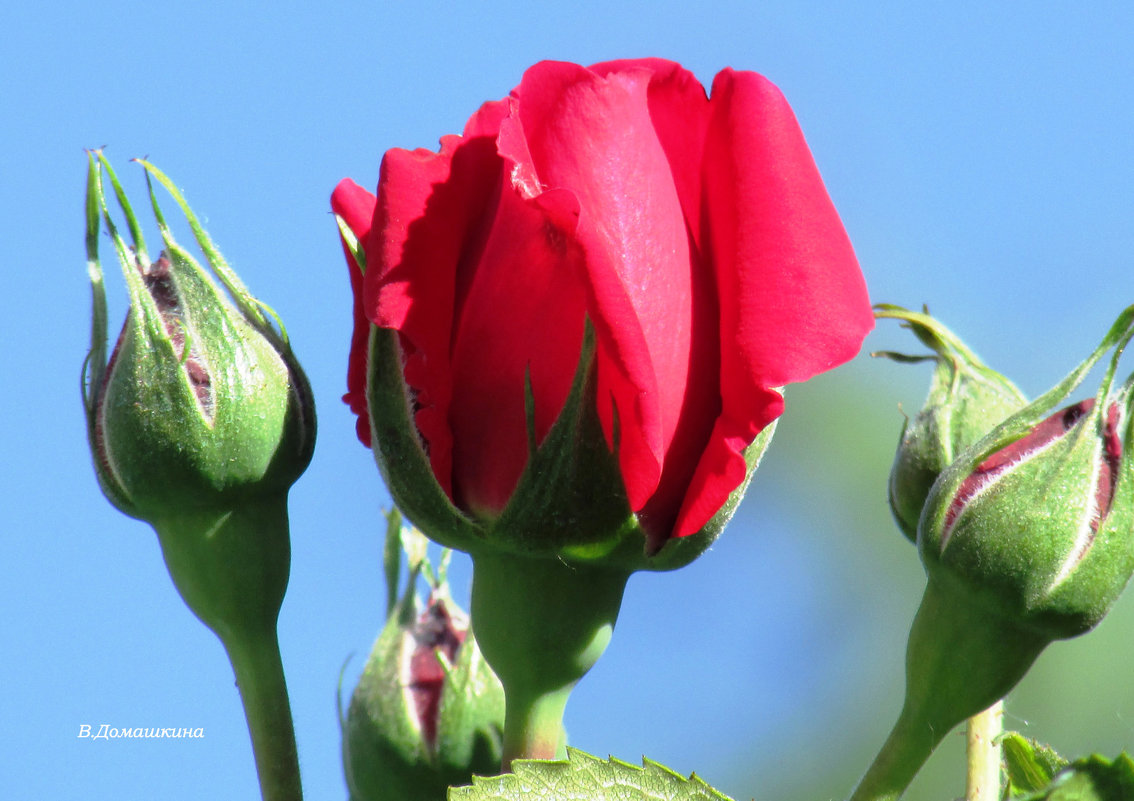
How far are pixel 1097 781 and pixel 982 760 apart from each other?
0.95 ft

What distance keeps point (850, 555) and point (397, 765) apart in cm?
828

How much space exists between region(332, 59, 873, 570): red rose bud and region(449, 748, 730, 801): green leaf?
0.16 meters

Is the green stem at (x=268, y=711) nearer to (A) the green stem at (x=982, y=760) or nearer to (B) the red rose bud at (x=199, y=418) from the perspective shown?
(B) the red rose bud at (x=199, y=418)

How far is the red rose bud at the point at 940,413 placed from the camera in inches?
52.5

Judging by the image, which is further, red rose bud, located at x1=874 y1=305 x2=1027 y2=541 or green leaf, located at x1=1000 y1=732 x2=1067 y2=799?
red rose bud, located at x1=874 y1=305 x2=1027 y2=541

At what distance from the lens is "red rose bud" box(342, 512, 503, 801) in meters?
1.32

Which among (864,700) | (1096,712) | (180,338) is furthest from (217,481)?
(864,700)

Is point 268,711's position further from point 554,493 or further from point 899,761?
point 899,761

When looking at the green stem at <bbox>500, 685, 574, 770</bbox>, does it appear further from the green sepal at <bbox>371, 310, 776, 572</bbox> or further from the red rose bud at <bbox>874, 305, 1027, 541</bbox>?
the red rose bud at <bbox>874, 305, 1027, 541</bbox>

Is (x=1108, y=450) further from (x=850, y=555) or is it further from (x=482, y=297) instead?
(x=850, y=555)

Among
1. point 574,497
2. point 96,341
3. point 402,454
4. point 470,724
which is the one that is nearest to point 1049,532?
point 574,497

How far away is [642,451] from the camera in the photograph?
0.97 m

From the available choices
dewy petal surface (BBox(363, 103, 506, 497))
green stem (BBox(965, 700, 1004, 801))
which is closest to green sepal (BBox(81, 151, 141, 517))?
dewy petal surface (BBox(363, 103, 506, 497))

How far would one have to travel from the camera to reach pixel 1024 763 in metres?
1.12
